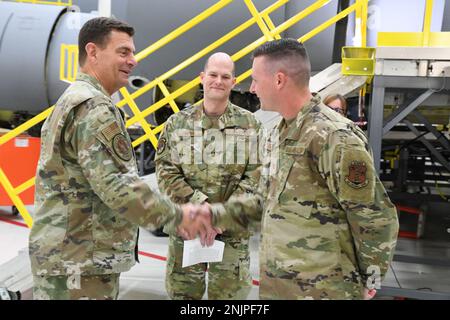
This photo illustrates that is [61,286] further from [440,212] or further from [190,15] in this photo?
[440,212]

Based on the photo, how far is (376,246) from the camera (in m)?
1.90

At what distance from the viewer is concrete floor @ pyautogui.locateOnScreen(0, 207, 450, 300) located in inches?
147

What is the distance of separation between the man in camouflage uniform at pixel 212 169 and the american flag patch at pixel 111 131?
999 millimetres

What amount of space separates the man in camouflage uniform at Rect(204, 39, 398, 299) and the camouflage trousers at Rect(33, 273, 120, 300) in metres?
0.75

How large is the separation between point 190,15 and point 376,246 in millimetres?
4478

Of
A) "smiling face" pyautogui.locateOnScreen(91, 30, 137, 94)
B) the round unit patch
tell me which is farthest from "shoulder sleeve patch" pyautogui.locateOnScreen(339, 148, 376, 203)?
"smiling face" pyautogui.locateOnScreen(91, 30, 137, 94)

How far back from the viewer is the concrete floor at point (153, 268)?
374 cm

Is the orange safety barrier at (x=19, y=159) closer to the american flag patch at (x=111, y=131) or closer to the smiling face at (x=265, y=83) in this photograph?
the american flag patch at (x=111, y=131)

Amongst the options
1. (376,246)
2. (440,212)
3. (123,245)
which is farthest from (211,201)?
(440,212)

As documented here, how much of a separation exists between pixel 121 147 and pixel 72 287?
0.68 metres

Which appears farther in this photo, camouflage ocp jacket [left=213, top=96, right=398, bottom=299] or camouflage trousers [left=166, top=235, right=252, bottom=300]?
camouflage trousers [left=166, top=235, right=252, bottom=300]

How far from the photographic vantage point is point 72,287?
214 cm

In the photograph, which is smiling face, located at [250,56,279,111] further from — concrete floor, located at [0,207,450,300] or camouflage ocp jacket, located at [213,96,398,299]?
concrete floor, located at [0,207,450,300]

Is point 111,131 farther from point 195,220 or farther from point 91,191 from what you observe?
point 195,220
